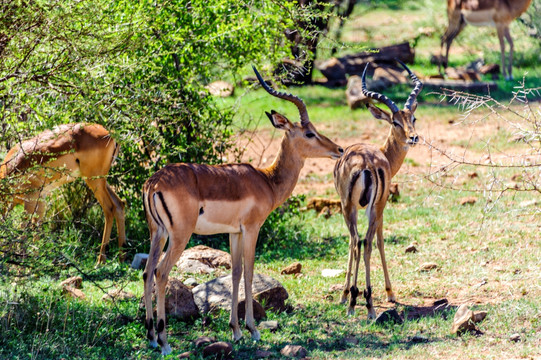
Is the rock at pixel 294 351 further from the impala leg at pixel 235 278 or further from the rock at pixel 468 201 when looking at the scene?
the rock at pixel 468 201

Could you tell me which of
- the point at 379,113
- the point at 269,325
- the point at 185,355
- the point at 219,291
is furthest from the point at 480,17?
the point at 185,355

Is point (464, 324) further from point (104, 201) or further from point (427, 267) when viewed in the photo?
point (104, 201)

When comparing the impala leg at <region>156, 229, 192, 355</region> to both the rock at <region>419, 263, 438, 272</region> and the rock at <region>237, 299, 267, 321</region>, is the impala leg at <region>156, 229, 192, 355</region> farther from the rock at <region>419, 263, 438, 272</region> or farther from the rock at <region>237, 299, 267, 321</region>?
the rock at <region>419, 263, 438, 272</region>

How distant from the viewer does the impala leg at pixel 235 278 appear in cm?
575

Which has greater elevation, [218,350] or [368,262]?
[368,262]

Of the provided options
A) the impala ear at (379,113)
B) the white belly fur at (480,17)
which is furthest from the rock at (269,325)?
the white belly fur at (480,17)

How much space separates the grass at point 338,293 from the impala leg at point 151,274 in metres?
0.12

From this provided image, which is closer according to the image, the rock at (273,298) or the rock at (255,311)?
the rock at (255,311)

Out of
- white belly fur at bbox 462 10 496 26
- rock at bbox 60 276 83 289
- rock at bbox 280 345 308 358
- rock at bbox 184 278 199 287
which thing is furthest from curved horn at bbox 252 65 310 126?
white belly fur at bbox 462 10 496 26

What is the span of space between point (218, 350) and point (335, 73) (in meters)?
11.6

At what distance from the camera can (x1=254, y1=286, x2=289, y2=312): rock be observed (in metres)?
6.39

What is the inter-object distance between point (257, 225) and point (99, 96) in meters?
1.72

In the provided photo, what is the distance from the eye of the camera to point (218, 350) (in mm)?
5336

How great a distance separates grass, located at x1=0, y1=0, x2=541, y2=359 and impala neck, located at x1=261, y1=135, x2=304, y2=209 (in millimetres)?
976
